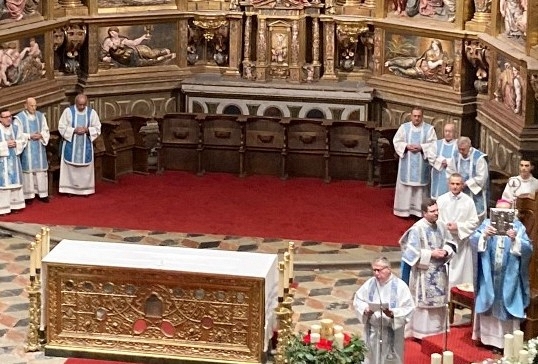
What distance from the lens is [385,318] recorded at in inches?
516

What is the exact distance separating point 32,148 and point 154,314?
5.99m

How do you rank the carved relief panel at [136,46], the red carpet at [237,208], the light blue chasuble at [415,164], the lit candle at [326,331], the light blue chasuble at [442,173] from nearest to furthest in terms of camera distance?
the lit candle at [326,331], the light blue chasuble at [442,173], the red carpet at [237,208], the light blue chasuble at [415,164], the carved relief panel at [136,46]

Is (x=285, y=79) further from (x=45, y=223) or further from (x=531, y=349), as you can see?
(x=531, y=349)

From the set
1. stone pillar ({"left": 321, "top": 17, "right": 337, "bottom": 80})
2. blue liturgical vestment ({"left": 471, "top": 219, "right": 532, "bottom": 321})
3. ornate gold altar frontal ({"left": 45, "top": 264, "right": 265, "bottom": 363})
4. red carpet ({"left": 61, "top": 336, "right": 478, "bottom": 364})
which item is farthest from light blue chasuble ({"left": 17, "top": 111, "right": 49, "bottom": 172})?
blue liturgical vestment ({"left": 471, "top": 219, "right": 532, "bottom": 321})

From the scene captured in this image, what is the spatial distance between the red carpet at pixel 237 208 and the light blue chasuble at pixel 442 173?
24.6 inches

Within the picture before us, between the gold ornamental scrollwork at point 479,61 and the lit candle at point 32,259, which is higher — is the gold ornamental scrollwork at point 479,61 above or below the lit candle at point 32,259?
above

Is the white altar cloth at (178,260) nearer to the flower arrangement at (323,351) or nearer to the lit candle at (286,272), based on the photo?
the lit candle at (286,272)

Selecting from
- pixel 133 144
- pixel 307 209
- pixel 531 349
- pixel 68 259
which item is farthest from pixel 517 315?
pixel 133 144

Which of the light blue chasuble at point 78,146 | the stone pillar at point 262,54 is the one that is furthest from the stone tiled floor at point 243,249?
the stone pillar at point 262,54

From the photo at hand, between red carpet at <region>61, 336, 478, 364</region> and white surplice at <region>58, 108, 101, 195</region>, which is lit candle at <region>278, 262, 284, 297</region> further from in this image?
white surplice at <region>58, 108, 101, 195</region>

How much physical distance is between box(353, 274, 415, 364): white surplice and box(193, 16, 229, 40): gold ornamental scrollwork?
1002 centimetres

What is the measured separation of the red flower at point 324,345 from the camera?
11.9 meters

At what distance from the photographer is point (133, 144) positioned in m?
21.0

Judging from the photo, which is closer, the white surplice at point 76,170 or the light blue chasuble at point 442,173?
the light blue chasuble at point 442,173
